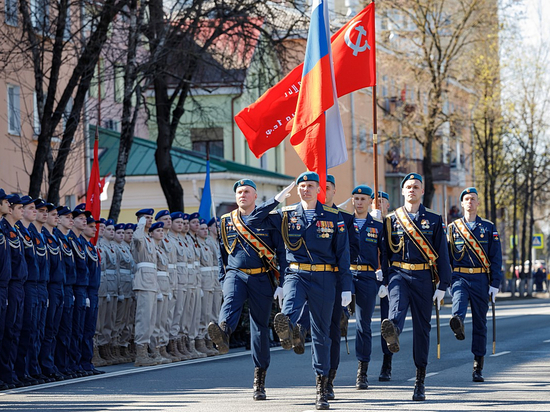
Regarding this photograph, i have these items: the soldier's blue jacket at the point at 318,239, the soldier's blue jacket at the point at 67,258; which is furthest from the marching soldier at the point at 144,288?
the soldier's blue jacket at the point at 318,239

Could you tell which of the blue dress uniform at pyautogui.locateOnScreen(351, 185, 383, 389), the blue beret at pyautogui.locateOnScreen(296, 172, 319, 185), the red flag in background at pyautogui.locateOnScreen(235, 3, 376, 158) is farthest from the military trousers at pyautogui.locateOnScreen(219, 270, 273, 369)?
the red flag in background at pyautogui.locateOnScreen(235, 3, 376, 158)

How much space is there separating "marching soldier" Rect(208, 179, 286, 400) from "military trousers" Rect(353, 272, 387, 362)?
160 cm

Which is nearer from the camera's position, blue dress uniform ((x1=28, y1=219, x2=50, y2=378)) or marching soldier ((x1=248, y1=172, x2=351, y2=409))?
marching soldier ((x1=248, y1=172, x2=351, y2=409))

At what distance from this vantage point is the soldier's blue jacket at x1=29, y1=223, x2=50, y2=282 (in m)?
13.2

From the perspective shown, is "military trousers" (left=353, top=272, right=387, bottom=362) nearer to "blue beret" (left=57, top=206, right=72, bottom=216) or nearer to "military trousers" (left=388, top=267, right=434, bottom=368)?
"military trousers" (left=388, top=267, right=434, bottom=368)

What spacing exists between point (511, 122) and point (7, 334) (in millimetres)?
37848

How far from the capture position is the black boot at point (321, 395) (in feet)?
32.8

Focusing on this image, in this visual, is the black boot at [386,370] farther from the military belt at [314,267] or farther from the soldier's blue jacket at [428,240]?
the military belt at [314,267]

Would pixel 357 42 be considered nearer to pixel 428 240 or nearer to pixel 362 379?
pixel 428 240

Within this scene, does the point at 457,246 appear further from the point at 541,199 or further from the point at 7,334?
the point at 541,199

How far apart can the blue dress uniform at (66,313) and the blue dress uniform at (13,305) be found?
111 centimetres

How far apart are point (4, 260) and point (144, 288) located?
3.34 m

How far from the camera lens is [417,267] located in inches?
442

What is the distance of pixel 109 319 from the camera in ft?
51.9
